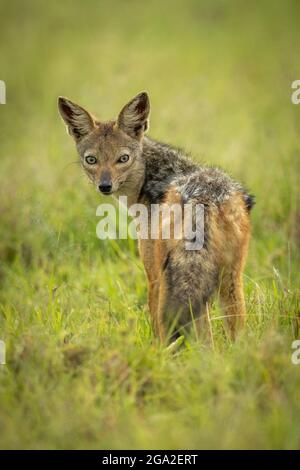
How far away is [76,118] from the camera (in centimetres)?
750

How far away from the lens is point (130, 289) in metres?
7.93

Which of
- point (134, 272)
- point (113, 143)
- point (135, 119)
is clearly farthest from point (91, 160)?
point (134, 272)

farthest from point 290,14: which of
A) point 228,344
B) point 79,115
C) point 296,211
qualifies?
point 228,344

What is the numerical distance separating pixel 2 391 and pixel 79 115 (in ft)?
11.4

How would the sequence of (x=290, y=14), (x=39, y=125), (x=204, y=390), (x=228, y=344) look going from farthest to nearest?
(x=290, y=14) → (x=39, y=125) → (x=228, y=344) → (x=204, y=390)

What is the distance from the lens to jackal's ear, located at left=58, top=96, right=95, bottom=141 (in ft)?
24.2

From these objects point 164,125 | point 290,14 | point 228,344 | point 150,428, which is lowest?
point 150,428

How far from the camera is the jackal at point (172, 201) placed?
518 cm

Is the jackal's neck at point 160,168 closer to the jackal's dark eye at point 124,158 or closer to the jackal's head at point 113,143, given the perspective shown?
the jackal's head at point 113,143

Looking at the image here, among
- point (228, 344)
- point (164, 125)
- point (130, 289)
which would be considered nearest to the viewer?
point (228, 344)

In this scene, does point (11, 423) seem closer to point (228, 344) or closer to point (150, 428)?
point (150, 428)

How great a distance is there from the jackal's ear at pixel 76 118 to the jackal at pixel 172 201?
1 centimetres

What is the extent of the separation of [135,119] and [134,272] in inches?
73.6

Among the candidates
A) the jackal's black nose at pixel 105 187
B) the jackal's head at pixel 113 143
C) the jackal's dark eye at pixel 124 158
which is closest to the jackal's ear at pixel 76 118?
the jackal's head at pixel 113 143
